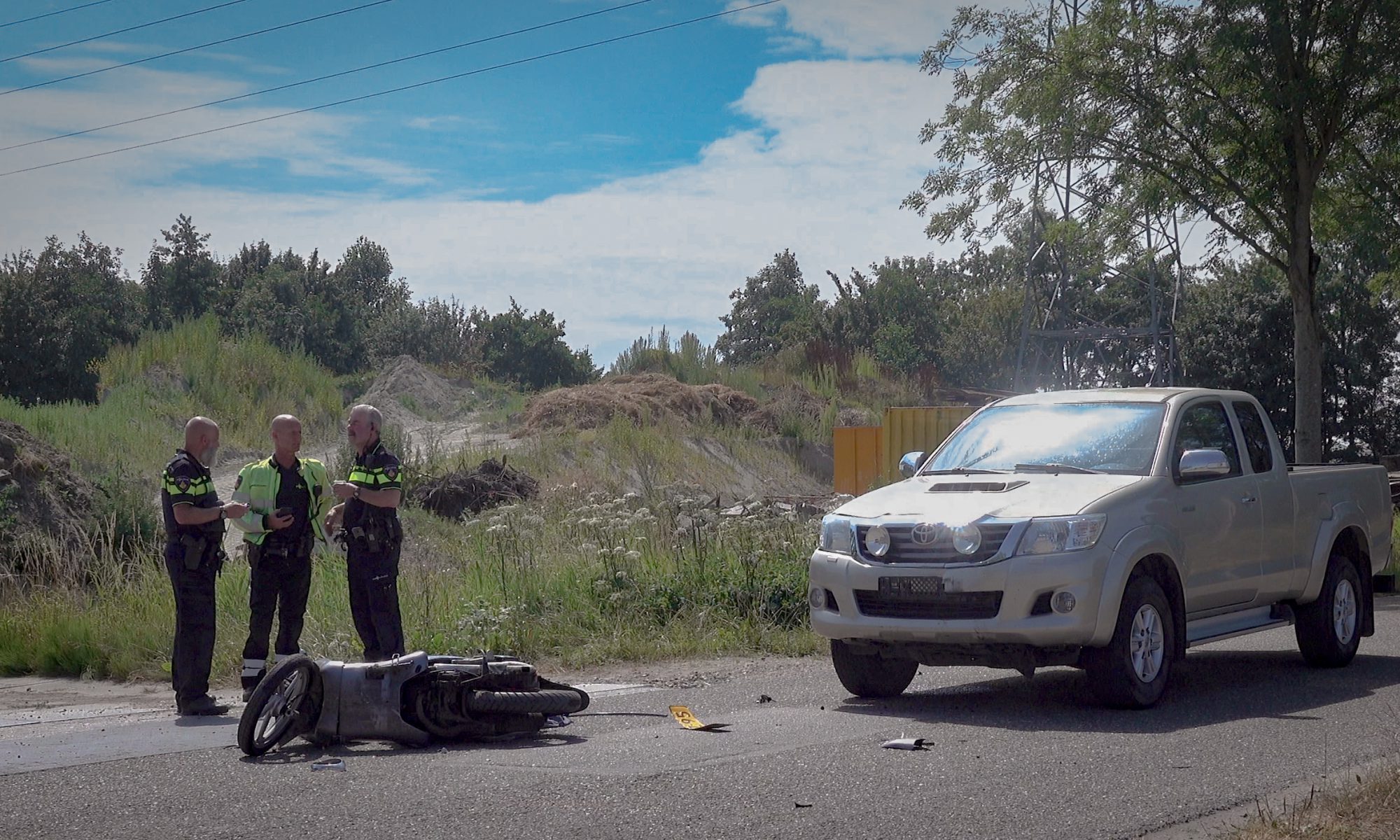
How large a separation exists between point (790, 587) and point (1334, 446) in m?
38.4

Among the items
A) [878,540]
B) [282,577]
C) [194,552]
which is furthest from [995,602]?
[194,552]

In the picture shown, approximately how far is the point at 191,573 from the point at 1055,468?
18.5 feet

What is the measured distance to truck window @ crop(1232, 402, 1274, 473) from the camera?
32.4 ft

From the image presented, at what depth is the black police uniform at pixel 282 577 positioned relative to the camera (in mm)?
9625

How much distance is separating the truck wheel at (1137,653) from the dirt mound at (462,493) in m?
16.6

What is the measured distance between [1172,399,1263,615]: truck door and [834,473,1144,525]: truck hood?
1.81 ft

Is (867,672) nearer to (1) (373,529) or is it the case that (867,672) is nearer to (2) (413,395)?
(1) (373,529)

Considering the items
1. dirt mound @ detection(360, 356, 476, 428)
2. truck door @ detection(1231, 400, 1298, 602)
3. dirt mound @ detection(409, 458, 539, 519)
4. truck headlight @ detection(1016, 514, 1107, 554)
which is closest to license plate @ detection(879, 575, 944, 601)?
truck headlight @ detection(1016, 514, 1107, 554)

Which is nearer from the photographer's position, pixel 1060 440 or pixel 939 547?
pixel 939 547

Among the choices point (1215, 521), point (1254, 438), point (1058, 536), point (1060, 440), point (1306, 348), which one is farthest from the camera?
point (1306, 348)

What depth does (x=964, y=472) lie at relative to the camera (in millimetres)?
9320

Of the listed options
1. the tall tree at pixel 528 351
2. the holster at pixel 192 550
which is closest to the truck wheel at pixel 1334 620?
the holster at pixel 192 550

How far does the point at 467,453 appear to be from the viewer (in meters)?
29.4

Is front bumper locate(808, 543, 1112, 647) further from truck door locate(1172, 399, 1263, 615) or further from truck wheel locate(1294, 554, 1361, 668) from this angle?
truck wheel locate(1294, 554, 1361, 668)
